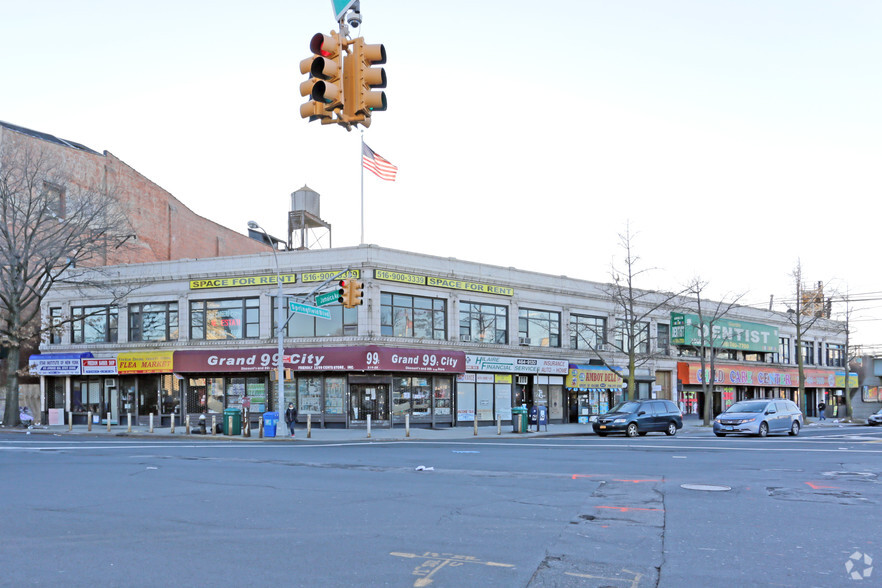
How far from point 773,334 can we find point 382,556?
6047 cm

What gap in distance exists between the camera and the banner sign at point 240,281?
127 ft

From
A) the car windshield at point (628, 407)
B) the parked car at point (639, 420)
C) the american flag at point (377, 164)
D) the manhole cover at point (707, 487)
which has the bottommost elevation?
the parked car at point (639, 420)

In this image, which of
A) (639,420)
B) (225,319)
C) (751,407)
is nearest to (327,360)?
(225,319)

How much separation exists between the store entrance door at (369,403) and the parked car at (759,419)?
15.5m

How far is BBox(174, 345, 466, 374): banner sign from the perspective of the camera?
1410 inches

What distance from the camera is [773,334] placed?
2425 inches

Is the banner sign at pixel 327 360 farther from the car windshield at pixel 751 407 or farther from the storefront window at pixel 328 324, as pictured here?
the car windshield at pixel 751 407

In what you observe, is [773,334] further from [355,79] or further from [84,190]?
[355,79]

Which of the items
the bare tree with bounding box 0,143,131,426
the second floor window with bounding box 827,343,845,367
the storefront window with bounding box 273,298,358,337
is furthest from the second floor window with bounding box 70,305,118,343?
the second floor window with bounding box 827,343,845,367

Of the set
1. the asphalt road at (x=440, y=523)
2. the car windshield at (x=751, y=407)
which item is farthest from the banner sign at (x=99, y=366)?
the car windshield at (x=751, y=407)

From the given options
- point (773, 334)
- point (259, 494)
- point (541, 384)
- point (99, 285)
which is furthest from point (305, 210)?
point (259, 494)

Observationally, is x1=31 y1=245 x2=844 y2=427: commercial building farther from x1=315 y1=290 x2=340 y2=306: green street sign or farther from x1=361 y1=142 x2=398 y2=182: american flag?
x1=315 y1=290 x2=340 y2=306: green street sign

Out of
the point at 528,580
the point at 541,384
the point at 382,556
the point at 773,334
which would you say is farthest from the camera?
the point at 773,334

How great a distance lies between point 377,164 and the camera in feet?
117
